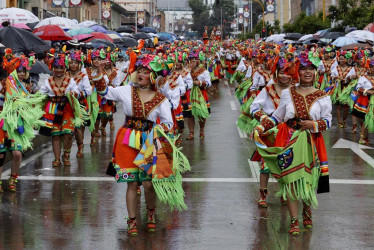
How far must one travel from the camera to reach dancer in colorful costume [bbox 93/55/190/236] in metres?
7.73

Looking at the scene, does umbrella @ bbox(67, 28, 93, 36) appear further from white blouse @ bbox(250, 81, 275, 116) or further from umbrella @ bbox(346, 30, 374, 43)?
white blouse @ bbox(250, 81, 275, 116)

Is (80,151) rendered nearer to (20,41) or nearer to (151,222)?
(151,222)

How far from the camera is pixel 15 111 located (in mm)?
9836

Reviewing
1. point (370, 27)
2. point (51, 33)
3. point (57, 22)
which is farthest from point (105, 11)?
point (51, 33)

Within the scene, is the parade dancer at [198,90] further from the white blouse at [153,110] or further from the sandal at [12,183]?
the white blouse at [153,110]

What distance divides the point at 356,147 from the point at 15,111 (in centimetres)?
774

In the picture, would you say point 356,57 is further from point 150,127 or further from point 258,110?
point 150,127

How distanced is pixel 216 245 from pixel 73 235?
150 centimetres

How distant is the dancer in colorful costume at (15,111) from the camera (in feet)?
32.1

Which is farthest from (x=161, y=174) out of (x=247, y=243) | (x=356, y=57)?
(x=356, y=57)

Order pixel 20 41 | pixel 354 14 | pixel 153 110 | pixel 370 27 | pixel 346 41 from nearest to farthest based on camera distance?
pixel 153 110, pixel 20 41, pixel 346 41, pixel 370 27, pixel 354 14

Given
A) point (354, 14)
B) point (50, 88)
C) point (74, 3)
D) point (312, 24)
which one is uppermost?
point (74, 3)

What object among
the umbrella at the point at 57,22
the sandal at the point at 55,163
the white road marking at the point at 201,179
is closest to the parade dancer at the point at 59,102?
the sandal at the point at 55,163

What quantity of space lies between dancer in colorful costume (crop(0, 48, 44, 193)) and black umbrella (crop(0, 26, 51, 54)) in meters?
8.43
